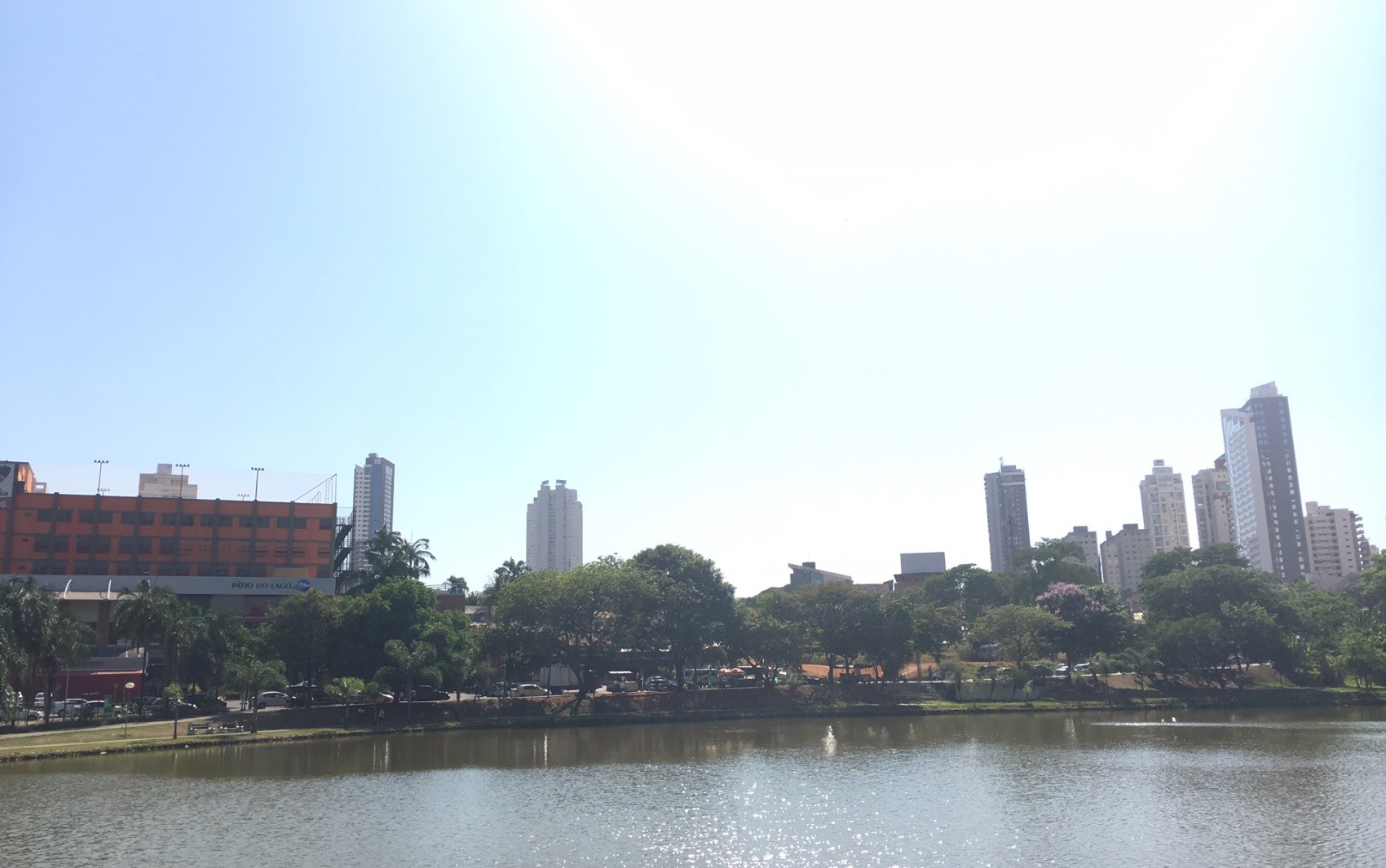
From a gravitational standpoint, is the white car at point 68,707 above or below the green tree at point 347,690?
below

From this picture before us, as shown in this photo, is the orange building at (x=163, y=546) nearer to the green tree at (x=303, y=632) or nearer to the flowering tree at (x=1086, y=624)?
the green tree at (x=303, y=632)

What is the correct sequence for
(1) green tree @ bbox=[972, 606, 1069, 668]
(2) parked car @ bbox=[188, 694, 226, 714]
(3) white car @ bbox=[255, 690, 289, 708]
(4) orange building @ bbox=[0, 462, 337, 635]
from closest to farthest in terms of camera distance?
(2) parked car @ bbox=[188, 694, 226, 714], (3) white car @ bbox=[255, 690, 289, 708], (1) green tree @ bbox=[972, 606, 1069, 668], (4) orange building @ bbox=[0, 462, 337, 635]

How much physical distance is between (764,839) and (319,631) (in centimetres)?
4425

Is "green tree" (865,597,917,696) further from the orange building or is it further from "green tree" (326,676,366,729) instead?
the orange building

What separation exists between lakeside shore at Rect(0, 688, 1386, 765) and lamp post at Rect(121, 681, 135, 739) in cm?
43

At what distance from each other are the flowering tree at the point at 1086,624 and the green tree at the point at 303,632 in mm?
60678

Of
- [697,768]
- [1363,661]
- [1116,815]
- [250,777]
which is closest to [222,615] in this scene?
[250,777]

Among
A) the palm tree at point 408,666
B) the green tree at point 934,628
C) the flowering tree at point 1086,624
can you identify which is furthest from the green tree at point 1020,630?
the palm tree at point 408,666

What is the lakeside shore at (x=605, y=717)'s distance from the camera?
1896 inches

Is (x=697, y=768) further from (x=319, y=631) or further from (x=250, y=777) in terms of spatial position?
(x=319, y=631)

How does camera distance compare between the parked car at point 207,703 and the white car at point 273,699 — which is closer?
the parked car at point 207,703

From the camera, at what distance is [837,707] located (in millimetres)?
71500

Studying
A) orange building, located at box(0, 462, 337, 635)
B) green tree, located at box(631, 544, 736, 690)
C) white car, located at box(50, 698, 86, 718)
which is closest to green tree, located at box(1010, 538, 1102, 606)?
green tree, located at box(631, 544, 736, 690)

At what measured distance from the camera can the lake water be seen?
91.8ft
